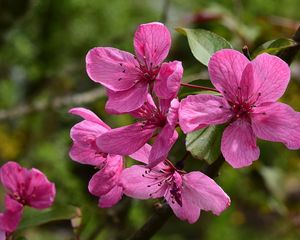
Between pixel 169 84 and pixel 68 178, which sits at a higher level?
pixel 169 84

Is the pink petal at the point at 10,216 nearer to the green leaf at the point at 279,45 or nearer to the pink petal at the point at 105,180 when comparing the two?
the pink petal at the point at 105,180

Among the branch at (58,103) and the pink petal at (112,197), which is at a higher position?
the pink petal at (112,197)

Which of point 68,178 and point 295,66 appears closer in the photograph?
point 295,66

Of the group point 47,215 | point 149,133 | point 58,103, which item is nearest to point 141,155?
point 149,133

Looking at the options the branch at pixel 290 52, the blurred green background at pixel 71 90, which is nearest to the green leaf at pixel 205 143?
the branch at pixel 290 52

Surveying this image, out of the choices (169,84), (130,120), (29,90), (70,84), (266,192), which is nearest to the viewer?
(169,84)

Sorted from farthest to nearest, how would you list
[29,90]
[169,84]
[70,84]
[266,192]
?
[29,90], [70,84], [266,192], [169,84]

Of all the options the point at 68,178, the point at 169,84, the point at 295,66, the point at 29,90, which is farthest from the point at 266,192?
the point at 29,90

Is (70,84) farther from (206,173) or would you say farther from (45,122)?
(206,173)
